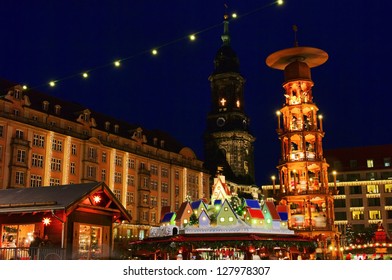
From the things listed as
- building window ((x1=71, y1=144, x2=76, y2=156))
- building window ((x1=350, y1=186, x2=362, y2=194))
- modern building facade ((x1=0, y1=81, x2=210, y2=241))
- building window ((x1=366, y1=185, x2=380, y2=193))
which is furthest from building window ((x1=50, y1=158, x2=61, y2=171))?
building window ((x1=366, y1=185, x2=380, y2=193))

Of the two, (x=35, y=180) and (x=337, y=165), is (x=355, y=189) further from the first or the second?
(x=35, y=180)

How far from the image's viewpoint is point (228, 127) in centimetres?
9306

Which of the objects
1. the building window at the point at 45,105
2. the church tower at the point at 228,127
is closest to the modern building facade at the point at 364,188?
the church tower at the point at 228,127

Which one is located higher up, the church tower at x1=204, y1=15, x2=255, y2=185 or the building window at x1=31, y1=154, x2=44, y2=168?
the church tower at x1=204, y1=15, x2=255, y2=185

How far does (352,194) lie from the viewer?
260ft

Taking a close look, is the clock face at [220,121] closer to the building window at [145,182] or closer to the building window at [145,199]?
the building window at [145,182]

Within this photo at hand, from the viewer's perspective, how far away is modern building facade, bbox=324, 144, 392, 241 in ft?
254

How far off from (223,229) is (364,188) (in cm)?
6172

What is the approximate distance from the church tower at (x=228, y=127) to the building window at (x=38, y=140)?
40.6 meters

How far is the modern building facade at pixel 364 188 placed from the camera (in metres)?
77.5

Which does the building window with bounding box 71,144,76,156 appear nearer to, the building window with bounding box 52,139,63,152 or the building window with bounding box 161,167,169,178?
the building window with bounding box 52,139,63,152

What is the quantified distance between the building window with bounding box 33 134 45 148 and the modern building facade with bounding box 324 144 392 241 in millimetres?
44023
